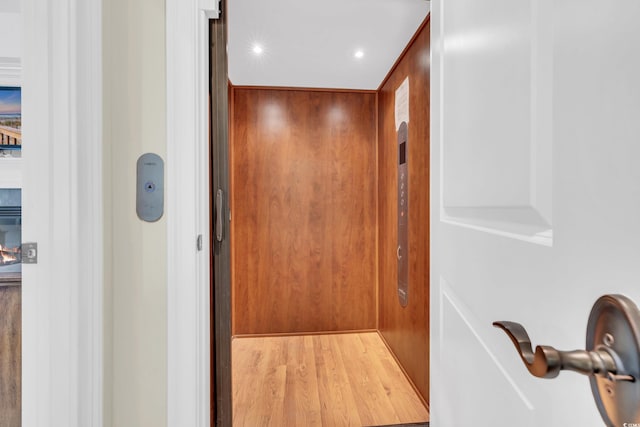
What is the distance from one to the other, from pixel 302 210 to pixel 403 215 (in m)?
0.97

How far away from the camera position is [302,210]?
2762 millimetres

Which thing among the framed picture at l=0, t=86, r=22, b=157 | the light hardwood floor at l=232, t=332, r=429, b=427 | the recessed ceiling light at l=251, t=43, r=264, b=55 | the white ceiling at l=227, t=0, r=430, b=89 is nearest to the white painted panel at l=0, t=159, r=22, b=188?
the framed picture at l=0, t=86, r=22, b=157

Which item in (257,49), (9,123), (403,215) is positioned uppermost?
(257,49)

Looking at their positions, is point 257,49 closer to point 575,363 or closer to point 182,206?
point 182,206

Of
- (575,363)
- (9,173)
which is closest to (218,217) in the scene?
(575,363)

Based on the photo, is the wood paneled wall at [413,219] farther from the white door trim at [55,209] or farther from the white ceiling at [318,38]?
the white door trim at [55,209]

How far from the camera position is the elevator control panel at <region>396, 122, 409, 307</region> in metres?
2.07

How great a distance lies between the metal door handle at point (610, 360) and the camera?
248mm

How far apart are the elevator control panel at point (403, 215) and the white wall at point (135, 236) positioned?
1551mm

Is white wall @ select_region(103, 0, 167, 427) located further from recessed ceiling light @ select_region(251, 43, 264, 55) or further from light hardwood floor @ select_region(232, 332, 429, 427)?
recessed ceiling light @ select_region(251, 43, 264, 55)

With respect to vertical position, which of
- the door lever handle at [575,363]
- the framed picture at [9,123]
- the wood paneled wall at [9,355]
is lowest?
the wood paneled wall at [9,355]

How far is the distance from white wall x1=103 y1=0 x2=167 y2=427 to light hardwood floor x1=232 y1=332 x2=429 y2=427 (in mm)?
900

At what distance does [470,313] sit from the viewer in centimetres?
57

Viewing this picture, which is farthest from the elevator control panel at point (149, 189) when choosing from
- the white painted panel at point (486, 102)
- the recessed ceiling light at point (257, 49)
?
the recessed ceiling light at point (257, 49)
